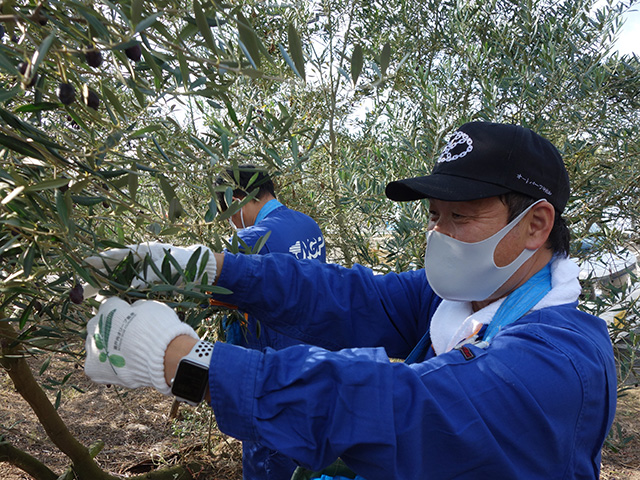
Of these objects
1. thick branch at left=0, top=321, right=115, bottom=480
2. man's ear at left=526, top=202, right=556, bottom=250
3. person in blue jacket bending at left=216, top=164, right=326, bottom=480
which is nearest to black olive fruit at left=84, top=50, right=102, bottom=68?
man's ear at left=526, top=202, right=556, bottom=250

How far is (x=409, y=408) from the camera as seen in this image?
3.92ft

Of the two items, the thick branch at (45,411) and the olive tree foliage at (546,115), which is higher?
the olive tree foliage at (546,115)

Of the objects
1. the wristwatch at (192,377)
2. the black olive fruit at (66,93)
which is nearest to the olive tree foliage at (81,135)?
the black olive fruit at (66,93)

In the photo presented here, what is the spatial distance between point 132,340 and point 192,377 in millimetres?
190

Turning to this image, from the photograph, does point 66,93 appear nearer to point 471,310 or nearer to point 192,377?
point 192,377

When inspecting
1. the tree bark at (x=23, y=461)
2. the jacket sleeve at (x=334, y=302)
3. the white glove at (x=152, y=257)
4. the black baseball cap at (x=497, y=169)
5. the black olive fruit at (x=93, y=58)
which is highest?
the black olive fruit at (x=93, y=58)

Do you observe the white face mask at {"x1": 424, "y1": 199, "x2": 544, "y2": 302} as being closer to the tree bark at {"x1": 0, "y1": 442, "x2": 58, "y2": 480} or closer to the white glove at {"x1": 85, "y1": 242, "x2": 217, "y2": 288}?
the white glove at {"x1": 85, "y1": 242, "x2": 217, "y2": 288}

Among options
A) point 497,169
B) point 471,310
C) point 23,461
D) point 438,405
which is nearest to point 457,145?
point 497,169

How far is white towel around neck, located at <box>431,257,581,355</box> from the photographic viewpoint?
1607 mm

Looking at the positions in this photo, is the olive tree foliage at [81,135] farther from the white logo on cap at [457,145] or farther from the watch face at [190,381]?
the white logo on cap at [457,145]

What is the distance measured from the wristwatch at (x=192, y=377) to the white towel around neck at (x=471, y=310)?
885mm

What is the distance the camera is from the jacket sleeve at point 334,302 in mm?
2111

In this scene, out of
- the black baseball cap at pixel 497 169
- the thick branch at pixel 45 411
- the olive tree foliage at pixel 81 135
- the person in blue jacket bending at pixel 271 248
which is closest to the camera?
the olive tree foliage at pixel 81 135

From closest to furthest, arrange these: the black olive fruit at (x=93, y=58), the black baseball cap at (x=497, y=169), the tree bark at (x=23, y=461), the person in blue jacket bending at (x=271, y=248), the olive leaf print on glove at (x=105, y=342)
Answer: the black olive fruit at (x=93, y=58), the olive leaf print on glove at (x=105, y=342), the black baseball cap at (x=497, y=169), the tree bark at (x=23, y=461), the person in blue jacket bending at (x=271, y=248)
